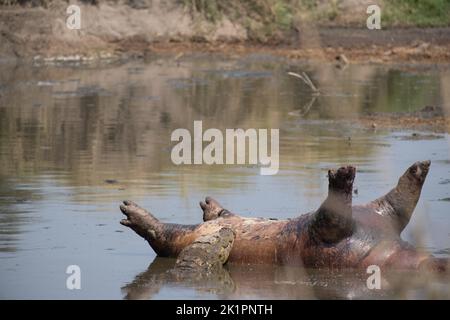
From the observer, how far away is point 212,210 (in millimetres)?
11250

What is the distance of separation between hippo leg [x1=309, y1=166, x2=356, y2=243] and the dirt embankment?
22.6 m

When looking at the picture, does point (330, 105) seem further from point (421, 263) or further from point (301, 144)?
point (421, 263)

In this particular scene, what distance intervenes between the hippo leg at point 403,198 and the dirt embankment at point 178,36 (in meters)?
22.0

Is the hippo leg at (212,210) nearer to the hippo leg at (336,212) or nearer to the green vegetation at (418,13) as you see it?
the hippo leg at (336,212)

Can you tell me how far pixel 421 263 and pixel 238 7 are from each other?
27.3 meters

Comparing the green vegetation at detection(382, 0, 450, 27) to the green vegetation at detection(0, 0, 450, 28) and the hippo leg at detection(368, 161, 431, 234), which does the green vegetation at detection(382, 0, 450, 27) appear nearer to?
the green vegetation at detection(0, 0, 450, 28)

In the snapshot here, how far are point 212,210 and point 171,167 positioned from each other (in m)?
4.30

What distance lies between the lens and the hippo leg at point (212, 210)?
11.2 metres

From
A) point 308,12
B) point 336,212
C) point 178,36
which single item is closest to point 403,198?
point 336,212

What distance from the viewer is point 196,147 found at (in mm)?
17531

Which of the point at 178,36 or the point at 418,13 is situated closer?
the point at 178,36

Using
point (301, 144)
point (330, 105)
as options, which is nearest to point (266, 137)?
point (301, 144)

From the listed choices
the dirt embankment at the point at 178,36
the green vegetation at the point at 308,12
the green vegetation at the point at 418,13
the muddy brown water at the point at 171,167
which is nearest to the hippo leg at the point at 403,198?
the muddy brown water at the point at 171,167

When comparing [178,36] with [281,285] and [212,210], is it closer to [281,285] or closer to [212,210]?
[212,210]
